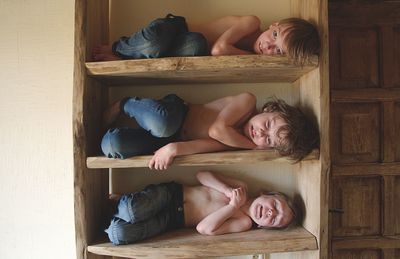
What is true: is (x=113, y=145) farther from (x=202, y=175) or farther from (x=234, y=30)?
(x=234, y=30)

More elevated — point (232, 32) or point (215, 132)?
point (232, 32)

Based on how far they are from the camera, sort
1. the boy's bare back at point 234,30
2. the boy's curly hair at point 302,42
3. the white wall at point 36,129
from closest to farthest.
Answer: the boy's curly hair at point 302,42 → the boy's bare back at point 234,30 → the white wall at point 36,129

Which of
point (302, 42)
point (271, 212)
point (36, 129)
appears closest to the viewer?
point (302, 42)

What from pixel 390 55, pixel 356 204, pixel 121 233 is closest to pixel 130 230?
pixel 121 233

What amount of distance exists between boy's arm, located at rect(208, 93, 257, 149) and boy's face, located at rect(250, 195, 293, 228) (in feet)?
0.56

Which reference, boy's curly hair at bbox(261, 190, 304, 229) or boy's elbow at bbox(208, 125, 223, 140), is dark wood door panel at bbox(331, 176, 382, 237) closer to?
boy's curly hair at bbox(261, 190, 304, 229)

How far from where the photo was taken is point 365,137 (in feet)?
3.92

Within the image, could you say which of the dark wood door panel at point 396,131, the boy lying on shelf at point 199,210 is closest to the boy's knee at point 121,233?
the boy lying on shelf at point 199,210

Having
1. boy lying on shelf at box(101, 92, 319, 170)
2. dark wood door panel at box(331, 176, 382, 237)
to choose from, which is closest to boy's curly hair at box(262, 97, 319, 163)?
boy lying on shelf at box(101, 92, 319, 170)

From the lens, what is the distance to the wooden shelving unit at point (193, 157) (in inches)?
35.4

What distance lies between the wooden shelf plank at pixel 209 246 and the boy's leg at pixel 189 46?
1.67 ft

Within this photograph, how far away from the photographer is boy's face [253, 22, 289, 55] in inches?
36.8

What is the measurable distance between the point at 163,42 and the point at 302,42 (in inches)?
14.2

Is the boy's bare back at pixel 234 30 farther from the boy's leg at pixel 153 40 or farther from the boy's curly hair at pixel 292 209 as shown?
the boy's curly hair at pixel 292 209
